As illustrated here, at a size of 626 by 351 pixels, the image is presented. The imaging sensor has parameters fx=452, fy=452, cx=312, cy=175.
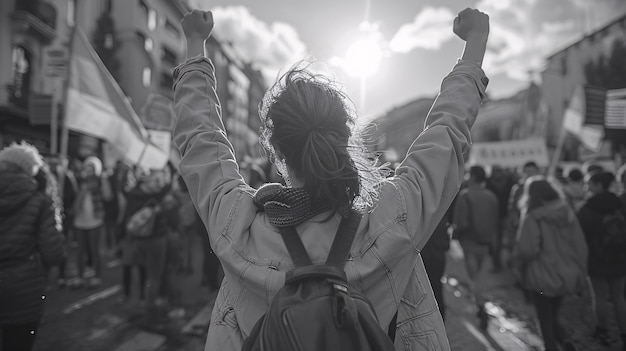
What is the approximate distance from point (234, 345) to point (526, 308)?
600 centimetres

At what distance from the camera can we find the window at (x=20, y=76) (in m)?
18.8

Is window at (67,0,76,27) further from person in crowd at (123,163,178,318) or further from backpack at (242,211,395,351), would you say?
backpack at (242,211,395,351)

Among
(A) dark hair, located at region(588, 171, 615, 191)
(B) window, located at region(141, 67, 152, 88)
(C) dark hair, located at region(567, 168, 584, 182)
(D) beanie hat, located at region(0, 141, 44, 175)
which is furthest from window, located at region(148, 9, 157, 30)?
(A) dark hair, located at region(588, 171, 615, 191)

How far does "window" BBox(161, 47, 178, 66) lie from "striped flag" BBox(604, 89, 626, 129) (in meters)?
33.5

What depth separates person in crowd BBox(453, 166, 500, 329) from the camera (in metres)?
6.05

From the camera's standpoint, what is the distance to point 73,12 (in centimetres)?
2444

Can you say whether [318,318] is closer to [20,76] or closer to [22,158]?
[22,158]

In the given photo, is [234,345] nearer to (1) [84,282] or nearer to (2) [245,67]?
(1) [84,282]

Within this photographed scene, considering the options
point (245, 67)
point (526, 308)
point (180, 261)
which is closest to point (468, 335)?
point (526, 308)

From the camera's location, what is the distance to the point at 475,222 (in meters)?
6.07

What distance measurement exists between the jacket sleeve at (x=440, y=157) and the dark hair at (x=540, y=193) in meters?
3.27

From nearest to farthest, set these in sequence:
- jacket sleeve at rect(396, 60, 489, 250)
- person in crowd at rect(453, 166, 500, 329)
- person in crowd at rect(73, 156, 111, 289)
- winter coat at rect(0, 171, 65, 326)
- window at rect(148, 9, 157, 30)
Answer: jacket sleeve at rect(396, 60, 489, 250), winter coat at rect(0, 171, 65, 326), person in crowd at rect(453, 166, 500, 329), person in crowd at rect(73, 156, 111, 289), window at rect(148, 9, 157, 30)

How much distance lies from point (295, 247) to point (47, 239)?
2990mm

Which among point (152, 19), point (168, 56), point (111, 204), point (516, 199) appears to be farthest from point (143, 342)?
point (168, 56)
